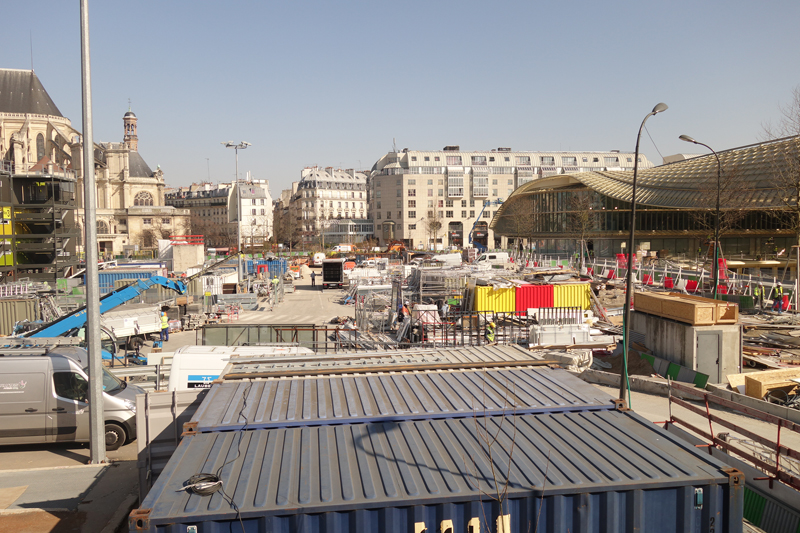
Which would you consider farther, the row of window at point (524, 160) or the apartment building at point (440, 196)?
the row of window at point (524, 160)

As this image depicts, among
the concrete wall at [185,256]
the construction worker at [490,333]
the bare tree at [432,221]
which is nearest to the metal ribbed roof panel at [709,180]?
the construction worker at [490,333]

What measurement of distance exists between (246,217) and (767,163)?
288 ft

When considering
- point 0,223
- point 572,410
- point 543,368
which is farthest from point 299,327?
point 0,223

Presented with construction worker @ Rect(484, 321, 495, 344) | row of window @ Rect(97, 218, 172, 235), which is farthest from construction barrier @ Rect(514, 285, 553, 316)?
row of window @ Rect(97, 218, 172, 235)

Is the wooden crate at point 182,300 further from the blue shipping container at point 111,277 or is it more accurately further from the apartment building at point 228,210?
the apartment building at point 228,210

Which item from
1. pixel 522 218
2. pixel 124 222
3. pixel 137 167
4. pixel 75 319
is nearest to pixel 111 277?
pixel 75 319

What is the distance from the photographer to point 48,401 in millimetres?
9500

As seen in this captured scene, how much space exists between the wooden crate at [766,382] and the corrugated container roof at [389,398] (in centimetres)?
726

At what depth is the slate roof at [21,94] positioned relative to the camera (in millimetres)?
67562

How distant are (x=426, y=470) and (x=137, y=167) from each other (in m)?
103

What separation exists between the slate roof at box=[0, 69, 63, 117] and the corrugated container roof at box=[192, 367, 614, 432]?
76.8 metres

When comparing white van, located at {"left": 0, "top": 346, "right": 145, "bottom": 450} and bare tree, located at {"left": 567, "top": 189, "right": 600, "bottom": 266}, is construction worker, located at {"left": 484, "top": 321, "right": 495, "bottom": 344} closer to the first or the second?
white van, located at {"left": 0, "top": 346, "right": 145, "bottom": 450}

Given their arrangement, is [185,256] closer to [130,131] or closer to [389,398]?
[389,398]

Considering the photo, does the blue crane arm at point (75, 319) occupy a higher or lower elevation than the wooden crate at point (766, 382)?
higher
